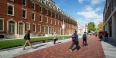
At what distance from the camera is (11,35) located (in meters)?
20.9

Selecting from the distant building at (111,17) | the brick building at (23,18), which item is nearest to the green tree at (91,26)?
the distant building at (111,17)

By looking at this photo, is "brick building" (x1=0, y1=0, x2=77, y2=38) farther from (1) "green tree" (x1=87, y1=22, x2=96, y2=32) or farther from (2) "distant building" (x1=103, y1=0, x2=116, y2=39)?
(1) "green tree" (x1=87, y1=22, x2=96, y2=32)

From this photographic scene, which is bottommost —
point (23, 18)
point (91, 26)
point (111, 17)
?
point (23, 18)

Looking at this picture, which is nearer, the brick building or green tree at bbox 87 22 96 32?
the brick building

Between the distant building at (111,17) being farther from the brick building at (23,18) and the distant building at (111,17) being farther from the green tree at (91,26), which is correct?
the green tree at (91,26)

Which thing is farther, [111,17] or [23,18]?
[111,17]

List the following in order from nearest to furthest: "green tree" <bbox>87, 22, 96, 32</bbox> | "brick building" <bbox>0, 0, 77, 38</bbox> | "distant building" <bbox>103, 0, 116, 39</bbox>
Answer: "brick building" <bbox>0, 0, 77, 38</bbox>
"distant building" <bbox>103, 0, 116, 39</bbox>
"green tree" <bbox>87, 22, 96, 32</bbox>

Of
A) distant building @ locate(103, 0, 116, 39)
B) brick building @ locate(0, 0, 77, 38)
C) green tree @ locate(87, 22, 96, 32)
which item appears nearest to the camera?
brick building @ locate(0, 0, 77, 38)

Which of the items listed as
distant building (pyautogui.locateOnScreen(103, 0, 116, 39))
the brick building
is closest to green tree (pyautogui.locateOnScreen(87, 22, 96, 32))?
distant building (pyautogui.locateOnScreen(103, 0, 116, 39))

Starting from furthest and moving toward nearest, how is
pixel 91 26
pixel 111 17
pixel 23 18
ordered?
pixel 91 26 < pixel 111 17 < pixel 23 18

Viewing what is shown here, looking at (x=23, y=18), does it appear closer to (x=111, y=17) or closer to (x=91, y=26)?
(x=111, y=17)

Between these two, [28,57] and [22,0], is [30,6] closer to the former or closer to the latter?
[22,0]

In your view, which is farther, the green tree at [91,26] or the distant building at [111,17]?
the green tree at [91,26]

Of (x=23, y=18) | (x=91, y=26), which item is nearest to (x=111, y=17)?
(x=23, y=18)
